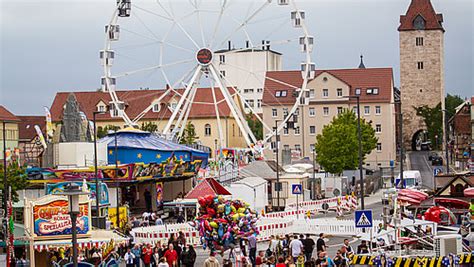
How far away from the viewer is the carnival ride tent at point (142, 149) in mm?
65250

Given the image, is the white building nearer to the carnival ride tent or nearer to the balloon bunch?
the carnival ride tent

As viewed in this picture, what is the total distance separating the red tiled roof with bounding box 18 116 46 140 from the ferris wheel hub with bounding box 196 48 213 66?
67.6 m

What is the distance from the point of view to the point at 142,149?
66625mm

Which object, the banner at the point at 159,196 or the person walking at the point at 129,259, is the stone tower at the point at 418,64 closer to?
the banner at the point at 159,196

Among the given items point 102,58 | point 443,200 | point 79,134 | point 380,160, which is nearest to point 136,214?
point 79,134

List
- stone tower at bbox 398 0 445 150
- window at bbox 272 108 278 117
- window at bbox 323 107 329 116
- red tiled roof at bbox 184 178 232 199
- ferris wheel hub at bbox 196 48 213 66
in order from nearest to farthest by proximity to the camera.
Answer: red tiled roof at bbox 184 178 232 199, ferris wheel hub at bbox 196 48 213 66, window at bbox 323 107 329 116, window at bbox 272 108 278 117, stone tower at bbox 398 0 445 150

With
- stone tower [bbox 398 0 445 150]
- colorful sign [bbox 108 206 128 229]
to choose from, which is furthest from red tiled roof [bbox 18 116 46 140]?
colorful sign [bbox 108 206 128 229]

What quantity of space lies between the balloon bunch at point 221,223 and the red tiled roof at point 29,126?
351 feet

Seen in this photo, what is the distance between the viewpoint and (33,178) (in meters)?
58.5

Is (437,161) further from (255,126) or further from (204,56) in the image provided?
(255,126)

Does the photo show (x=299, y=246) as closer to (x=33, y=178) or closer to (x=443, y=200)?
(x=443, y=200)

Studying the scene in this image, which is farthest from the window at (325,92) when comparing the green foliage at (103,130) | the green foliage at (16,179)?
the green foliage at (16,179)

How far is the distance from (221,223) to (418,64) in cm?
10626

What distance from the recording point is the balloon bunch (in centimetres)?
3369
